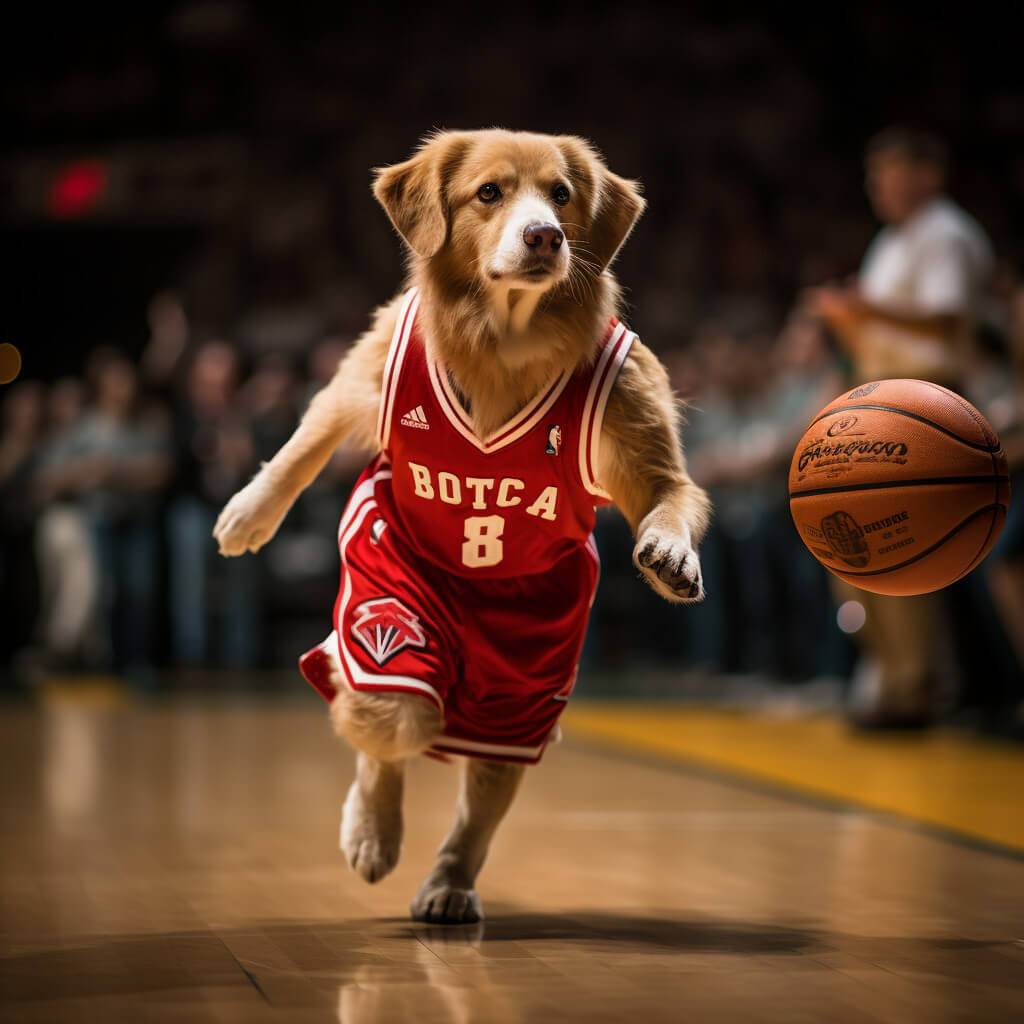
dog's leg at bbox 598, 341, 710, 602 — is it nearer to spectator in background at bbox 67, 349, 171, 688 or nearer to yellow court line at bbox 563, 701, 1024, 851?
yellow court line at bbox 563, 701, 1024, 851

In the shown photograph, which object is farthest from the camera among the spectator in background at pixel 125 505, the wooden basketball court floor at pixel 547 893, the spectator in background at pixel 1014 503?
the spectator in background at pixel 125 505

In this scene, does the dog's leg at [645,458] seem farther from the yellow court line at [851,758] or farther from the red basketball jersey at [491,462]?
the yellow court line at [851,758]

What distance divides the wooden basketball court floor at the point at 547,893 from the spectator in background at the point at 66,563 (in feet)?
14.4

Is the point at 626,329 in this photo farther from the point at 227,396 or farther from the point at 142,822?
the point at 227,396

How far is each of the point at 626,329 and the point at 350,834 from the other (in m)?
1.10

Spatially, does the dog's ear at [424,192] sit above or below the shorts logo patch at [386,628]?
above

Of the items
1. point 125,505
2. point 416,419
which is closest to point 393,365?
point 416,419

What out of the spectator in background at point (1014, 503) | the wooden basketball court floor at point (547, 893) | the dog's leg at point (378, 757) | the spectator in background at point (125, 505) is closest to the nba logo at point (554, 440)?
the dog's leg at point (378, 757)

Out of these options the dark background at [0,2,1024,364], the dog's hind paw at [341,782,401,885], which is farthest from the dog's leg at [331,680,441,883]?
the dark background at [0,2,1024,364]

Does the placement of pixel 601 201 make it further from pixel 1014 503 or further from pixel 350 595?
pixel 1014 503

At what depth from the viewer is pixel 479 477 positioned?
9.91ft

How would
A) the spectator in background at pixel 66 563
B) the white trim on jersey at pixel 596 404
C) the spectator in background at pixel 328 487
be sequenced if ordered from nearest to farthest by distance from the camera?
the white trim on jersey at pixel 596 404, the spectator in background at pixel 328 487, the spectator in background at pixel 66 563

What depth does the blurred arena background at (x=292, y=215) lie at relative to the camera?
34.2 feet

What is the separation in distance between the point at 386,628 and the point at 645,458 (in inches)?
22.5
